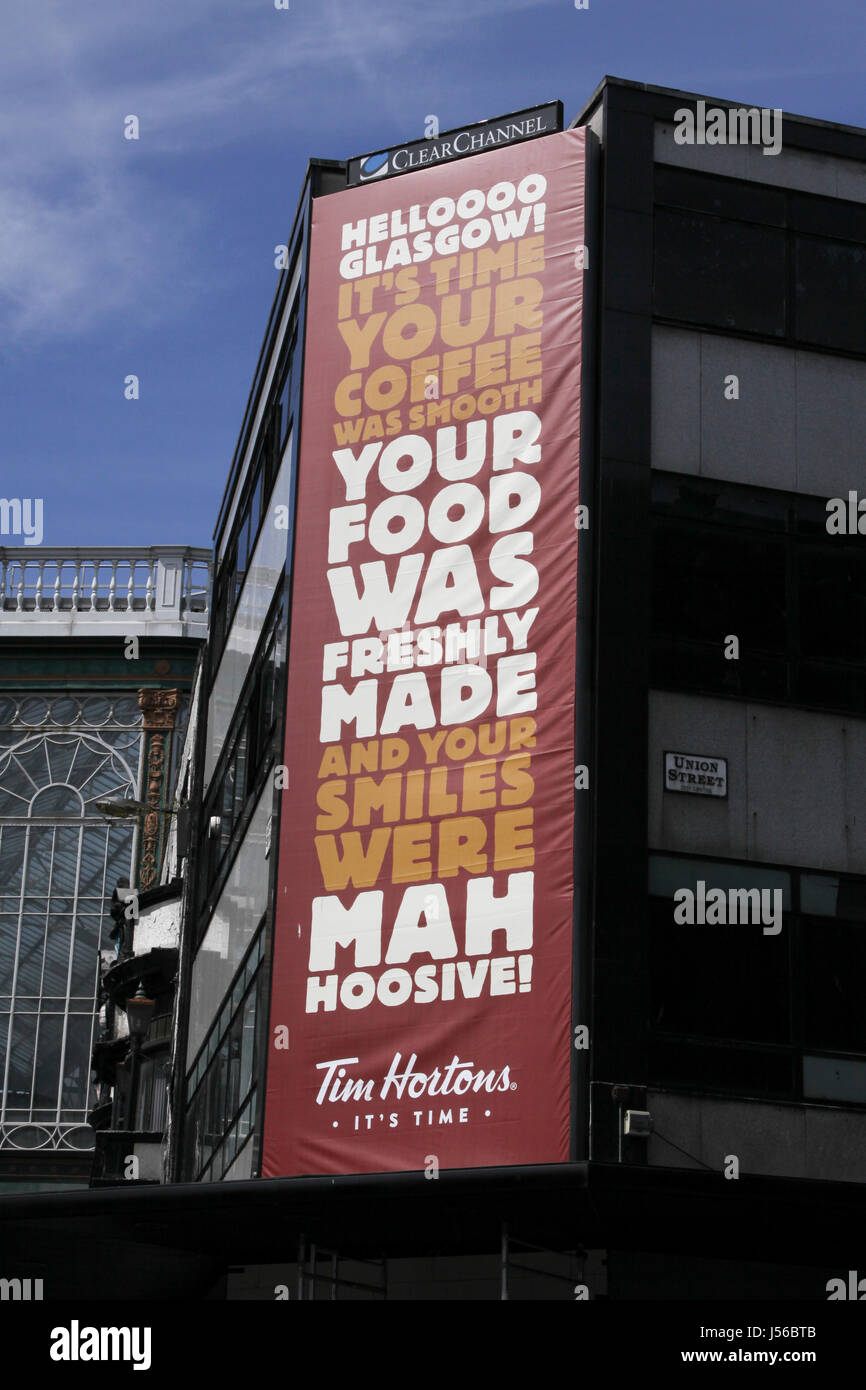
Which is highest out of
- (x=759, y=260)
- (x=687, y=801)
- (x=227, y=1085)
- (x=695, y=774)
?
(x=759, y=260)

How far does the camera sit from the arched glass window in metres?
60.3

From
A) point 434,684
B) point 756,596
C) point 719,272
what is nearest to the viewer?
point 434,684

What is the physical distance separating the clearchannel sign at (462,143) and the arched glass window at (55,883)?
36.1 meters

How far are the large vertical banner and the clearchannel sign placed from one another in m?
0.29

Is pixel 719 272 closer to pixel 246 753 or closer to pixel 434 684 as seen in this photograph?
pixel 434 684

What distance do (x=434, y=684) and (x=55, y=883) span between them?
130 feet

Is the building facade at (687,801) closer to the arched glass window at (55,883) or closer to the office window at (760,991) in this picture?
the office window at (760,991)

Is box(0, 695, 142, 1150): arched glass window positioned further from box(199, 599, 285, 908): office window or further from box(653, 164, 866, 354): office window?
box(653, 164, 866, 354): office window

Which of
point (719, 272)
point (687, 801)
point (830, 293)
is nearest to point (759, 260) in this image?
point (719, 272)

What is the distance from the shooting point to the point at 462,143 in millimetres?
27938

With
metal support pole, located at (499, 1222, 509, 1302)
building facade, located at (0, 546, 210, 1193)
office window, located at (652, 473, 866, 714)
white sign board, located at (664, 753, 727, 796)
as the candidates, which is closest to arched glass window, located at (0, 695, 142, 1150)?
building facade, located at (0, 546, 210, 1193)

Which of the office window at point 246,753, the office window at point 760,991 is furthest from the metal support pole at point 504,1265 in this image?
the office window at point 246,753

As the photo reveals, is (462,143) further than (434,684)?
Yes
